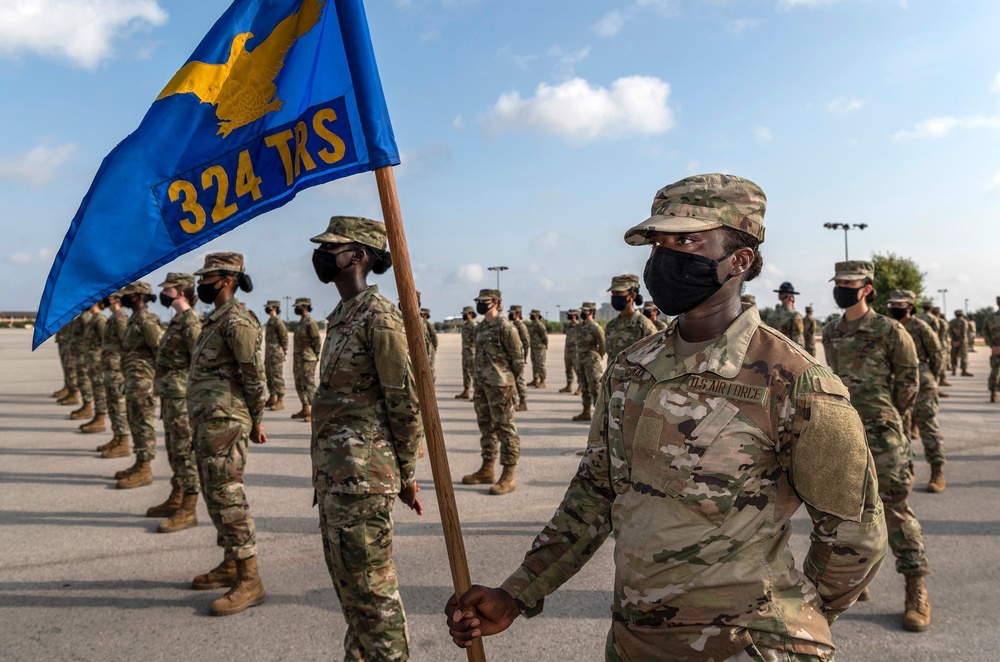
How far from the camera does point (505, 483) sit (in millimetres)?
7465

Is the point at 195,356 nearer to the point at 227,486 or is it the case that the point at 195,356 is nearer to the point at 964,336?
the point at 227,486

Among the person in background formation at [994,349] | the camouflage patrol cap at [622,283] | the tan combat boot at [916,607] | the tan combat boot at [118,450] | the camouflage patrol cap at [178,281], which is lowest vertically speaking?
the person in background formation at [994,349]

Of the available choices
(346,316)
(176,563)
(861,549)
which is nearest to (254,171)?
(346,316)

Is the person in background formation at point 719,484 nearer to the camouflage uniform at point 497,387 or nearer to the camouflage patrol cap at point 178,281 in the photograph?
the camouflage patrol cap at point 178,281

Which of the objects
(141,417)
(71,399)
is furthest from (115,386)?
(71,399)

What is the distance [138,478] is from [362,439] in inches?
219

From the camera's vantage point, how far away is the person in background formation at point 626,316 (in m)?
9.14

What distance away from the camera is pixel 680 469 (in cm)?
179

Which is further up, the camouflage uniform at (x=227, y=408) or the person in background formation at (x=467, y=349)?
the camouflage uniform at (x=227, y=408)

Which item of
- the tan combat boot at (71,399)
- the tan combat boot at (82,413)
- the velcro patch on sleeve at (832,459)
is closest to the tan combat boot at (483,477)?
the velcro patch on sleeve at (832,459)

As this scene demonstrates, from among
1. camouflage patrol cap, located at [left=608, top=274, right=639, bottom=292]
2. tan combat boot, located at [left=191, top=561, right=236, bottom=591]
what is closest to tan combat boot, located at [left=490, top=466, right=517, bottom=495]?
camouflage patrol cap, located at [left=608, top=274, right=639, bottom=292]

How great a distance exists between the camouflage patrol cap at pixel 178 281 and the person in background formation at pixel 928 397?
7477 mm

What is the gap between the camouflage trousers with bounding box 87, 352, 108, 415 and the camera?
11289mm

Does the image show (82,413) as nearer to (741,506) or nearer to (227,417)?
(227,417)
